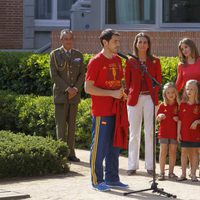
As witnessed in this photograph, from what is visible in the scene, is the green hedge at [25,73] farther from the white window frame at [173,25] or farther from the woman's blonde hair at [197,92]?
the woman's blonde hair at [197,92]

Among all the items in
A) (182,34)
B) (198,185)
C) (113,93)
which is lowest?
(198,185)

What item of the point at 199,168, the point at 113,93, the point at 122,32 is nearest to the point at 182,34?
the point at 122,32

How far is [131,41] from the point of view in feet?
55.2

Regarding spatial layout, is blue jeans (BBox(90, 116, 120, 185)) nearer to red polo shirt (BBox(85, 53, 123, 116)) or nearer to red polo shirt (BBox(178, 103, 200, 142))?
red polo shirt (BBox(85, 53, 123, 116))

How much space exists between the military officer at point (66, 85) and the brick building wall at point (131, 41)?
138 inches

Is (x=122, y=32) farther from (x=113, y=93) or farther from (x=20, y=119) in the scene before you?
(x=113, y=93)

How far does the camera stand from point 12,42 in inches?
953

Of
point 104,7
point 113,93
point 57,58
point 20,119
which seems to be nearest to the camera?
point 113,93

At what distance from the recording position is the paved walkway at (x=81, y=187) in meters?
10.2

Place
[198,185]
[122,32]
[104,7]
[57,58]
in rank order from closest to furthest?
[198,185]
[57,58]
[122,32]
[104,7]

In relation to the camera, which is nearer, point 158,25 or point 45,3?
point 158,25

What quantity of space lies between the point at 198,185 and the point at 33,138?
2830 millimetres

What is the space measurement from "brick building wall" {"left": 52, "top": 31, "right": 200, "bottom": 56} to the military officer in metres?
3.50

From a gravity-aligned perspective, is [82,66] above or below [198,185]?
above
